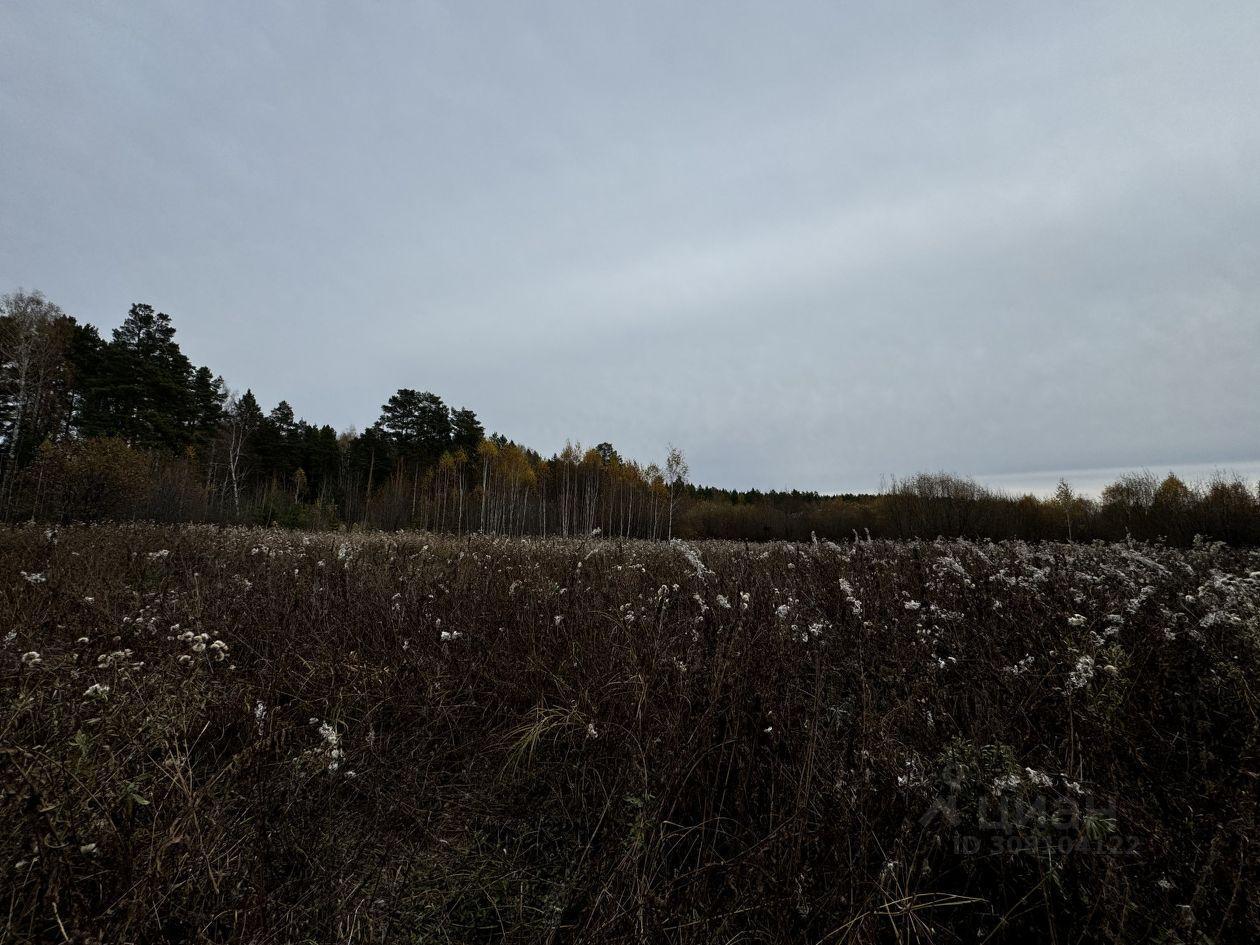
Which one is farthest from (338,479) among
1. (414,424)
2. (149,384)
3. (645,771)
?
(645,771)

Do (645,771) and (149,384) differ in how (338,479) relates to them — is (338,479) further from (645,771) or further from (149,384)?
(645,771)

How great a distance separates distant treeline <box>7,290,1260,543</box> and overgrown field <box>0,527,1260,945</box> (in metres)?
6.40

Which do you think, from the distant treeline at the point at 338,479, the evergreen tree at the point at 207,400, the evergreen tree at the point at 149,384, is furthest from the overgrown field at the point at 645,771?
the evergreen tree at the point at 207,400

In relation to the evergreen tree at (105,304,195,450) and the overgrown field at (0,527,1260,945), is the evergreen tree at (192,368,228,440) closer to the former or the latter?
the evergreen tree at (105,304,195,450)

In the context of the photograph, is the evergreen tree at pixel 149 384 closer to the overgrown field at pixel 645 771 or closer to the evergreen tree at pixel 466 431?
the evergreen tree at pixel 466 431

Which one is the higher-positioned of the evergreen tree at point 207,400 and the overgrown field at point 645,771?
the evergreen tree at point 207,400

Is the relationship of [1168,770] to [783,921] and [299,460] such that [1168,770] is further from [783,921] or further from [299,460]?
[299,460]

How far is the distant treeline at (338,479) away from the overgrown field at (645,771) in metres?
6.40

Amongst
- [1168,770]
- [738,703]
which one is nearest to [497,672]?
[738,703]

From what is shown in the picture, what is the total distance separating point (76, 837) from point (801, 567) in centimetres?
652

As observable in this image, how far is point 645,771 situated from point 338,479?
5758 cm

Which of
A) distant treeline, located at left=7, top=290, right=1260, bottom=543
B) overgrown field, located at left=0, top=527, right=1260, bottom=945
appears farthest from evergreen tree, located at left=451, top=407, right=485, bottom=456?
overgrown field, located at left=0, top=527, right=1260, bottom=945

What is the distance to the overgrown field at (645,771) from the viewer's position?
5.21ft

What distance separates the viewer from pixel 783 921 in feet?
5.17
